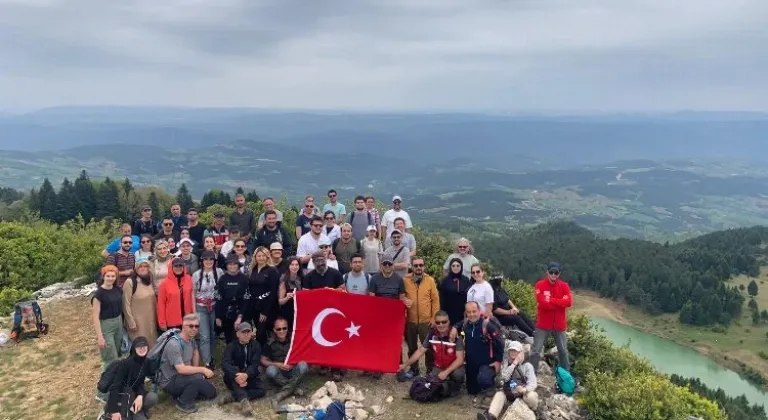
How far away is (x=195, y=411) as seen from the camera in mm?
9117

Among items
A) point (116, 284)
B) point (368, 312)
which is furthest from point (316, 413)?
point (116, 284)

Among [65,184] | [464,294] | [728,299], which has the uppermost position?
[464,294]

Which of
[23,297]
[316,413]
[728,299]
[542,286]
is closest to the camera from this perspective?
[316,413]

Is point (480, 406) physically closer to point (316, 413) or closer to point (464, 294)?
point (464, 294)

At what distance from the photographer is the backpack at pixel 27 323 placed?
1323cm

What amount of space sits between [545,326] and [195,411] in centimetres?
669

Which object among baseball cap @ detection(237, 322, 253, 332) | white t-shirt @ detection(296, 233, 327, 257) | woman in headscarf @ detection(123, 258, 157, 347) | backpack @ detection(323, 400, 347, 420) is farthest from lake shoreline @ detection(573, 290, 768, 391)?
woman in headscarf @ detection(123, 258, 157, 347)

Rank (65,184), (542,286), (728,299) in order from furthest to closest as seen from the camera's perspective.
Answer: (728,299) → (65,184) → (542,286)

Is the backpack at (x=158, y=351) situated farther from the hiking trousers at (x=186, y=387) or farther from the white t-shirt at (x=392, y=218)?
the white t-shirt at (x=392, y=218)

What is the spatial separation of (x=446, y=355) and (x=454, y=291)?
1226 millimetres

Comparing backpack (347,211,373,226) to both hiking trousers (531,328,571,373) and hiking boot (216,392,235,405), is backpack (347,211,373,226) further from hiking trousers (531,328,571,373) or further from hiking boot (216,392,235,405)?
hiking boot (216,392,235,405)

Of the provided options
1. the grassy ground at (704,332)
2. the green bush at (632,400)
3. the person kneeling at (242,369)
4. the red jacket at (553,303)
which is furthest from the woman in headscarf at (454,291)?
the grassy ground at (704,332)

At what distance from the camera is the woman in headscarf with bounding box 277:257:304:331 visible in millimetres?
9875

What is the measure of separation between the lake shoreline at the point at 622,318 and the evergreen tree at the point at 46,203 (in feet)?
216
